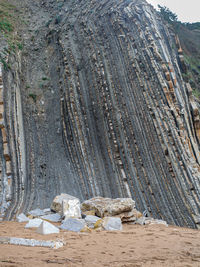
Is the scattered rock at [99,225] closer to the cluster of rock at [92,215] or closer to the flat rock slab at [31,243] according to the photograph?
the cluster of rock at [92,215]

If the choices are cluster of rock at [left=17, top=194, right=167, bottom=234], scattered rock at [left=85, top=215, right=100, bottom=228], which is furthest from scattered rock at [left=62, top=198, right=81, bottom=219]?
scattered rock at [left=85, top=215, right=100, bottom=228]

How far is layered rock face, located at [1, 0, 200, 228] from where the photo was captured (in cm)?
834

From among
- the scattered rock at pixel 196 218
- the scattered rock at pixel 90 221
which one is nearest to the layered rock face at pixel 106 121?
the scattered rock at pixel 196 218

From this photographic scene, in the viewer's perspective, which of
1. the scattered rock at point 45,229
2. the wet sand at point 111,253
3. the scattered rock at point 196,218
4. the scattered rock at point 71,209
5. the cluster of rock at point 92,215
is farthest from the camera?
the scattered rock at point 196,218

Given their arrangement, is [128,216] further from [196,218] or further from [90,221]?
[196,218]

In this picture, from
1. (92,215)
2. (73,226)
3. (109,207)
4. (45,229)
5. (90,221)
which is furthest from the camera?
(109,207)

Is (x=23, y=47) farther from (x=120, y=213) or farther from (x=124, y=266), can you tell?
(x=124, y=266)

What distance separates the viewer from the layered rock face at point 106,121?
8.34 meters

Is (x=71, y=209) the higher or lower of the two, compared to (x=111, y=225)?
higher

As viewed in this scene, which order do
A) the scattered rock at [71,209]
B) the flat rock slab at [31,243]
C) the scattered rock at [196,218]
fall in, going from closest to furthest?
1. the flat rock slab at [31,243]
2. the scattered rock at [71,209]
3. the scattered rock at [196,218]

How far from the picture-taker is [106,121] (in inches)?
406

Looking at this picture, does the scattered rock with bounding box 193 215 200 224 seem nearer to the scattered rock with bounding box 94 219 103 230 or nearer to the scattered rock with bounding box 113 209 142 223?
the scattered rock with bounding box 113 209 142 223

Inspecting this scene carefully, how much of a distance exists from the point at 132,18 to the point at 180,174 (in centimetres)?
817

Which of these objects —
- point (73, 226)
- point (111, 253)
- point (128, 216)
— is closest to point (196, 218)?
point (128, 216)
